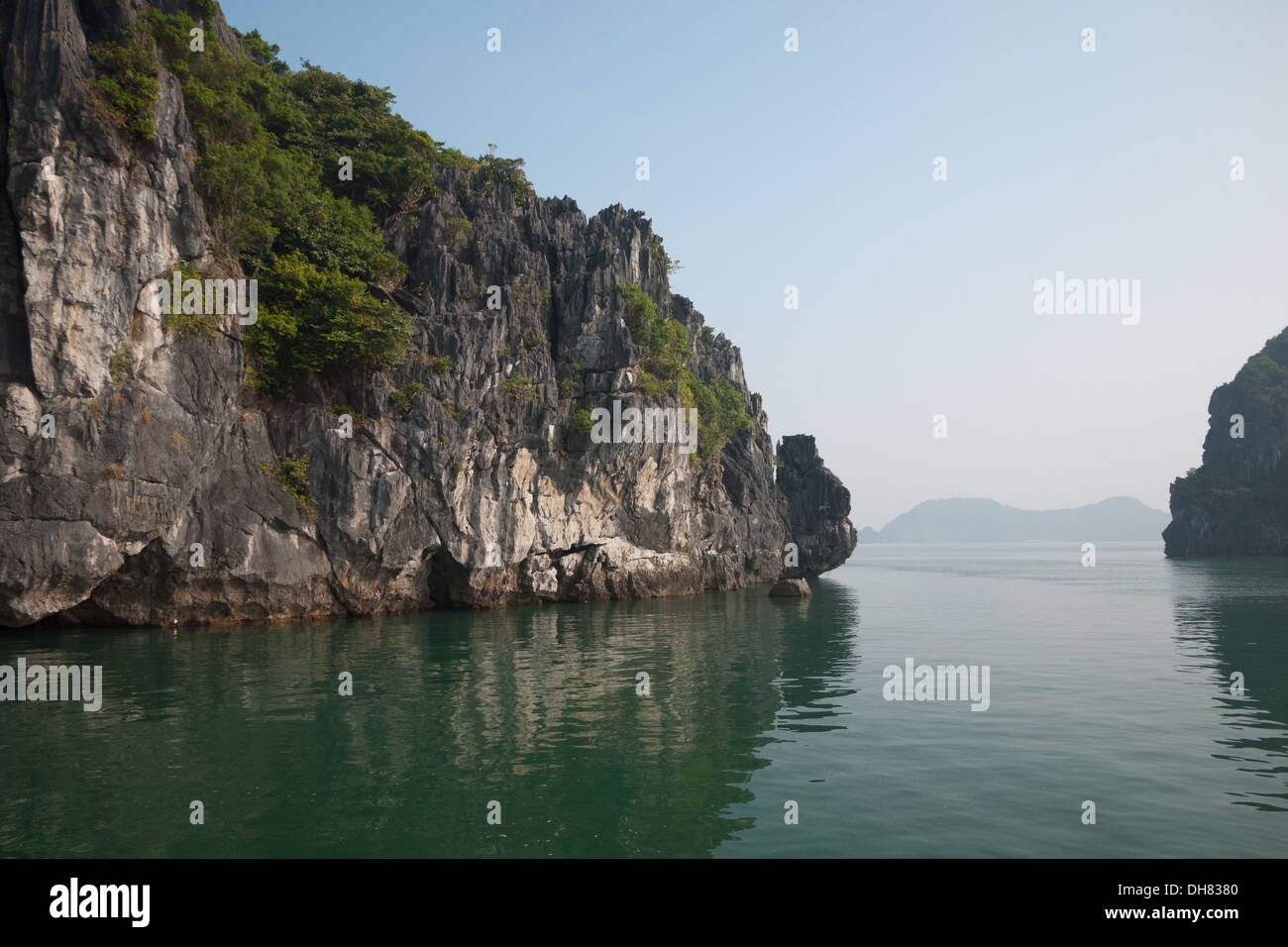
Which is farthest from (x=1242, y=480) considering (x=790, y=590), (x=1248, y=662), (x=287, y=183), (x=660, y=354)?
(x=287, y=183)

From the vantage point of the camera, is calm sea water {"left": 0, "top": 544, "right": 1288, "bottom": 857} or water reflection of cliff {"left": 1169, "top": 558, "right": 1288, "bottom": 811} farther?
water reflection of cliff {"left": 1169, "top": 558, "right": 1288, "bottom": 811}

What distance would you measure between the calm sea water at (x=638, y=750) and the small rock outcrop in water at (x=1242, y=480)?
103865 millimetres

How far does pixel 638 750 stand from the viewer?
14273 millimetres

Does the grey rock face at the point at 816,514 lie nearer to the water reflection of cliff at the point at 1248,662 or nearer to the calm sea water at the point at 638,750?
the water reflection of cliff at the point at 1248,662

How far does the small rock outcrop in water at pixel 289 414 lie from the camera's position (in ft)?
82.4
